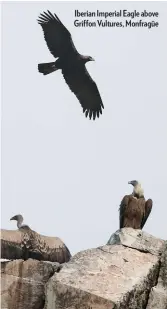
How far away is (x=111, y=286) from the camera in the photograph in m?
7.98

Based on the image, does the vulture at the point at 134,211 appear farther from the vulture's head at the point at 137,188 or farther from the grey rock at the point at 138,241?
the grey rock at the point at 138,241

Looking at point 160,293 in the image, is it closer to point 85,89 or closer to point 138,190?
point 138,190

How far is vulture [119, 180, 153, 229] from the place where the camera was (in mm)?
10297

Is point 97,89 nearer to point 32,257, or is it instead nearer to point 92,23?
point 92,23

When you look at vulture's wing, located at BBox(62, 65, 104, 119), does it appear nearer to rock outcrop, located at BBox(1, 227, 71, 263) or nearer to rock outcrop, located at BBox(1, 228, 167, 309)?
rock outcrop, located at BBox(1, 227, 71, 263)

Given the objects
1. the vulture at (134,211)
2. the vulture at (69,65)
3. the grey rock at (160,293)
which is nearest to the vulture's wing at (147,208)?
the vulture at (134,211)

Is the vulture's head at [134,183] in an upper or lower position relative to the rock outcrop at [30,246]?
upper

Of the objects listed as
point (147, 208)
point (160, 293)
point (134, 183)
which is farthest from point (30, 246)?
point (160, 293)

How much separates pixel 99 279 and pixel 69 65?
225 inches

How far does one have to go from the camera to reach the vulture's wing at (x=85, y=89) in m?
13.0

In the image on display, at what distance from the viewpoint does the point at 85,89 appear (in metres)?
13.2

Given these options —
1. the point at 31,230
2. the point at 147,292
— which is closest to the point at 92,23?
the point at 31,230

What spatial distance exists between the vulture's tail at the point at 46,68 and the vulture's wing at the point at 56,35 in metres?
0.21

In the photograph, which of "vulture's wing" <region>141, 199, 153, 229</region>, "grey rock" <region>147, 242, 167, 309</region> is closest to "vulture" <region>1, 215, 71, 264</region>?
"vulture's wing" <region>141, 199, 153, 229</region>
